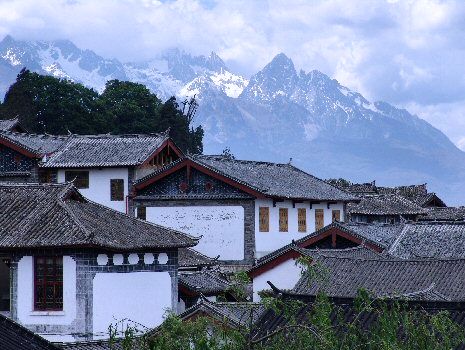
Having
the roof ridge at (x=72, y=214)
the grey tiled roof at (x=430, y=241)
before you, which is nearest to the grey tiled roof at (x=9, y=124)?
the grey tiled roof at (x=430, y=241)

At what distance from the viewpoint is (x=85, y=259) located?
94.9ft

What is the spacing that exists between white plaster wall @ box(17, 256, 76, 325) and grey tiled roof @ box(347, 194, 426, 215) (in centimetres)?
3824

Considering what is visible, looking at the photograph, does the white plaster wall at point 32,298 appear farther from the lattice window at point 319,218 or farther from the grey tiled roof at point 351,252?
the lattice window at point 319,218

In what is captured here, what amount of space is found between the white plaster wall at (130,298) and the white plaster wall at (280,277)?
32.8 ft

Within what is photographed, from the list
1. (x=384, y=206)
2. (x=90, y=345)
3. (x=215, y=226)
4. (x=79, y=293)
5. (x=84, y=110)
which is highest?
(x=84, y=110)

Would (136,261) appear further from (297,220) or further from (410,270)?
(297,220)

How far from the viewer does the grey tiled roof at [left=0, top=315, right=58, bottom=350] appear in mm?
19125

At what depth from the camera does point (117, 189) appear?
5122 cm

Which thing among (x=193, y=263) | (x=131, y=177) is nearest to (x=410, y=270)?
(x=193, y=263)

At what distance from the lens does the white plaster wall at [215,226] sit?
4709 cm

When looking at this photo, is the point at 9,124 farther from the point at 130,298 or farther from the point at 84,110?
the point at 130,298

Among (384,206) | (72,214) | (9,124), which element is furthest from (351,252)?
(384,206)

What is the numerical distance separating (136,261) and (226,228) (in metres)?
17.6

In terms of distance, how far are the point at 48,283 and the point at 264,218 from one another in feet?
65.5
